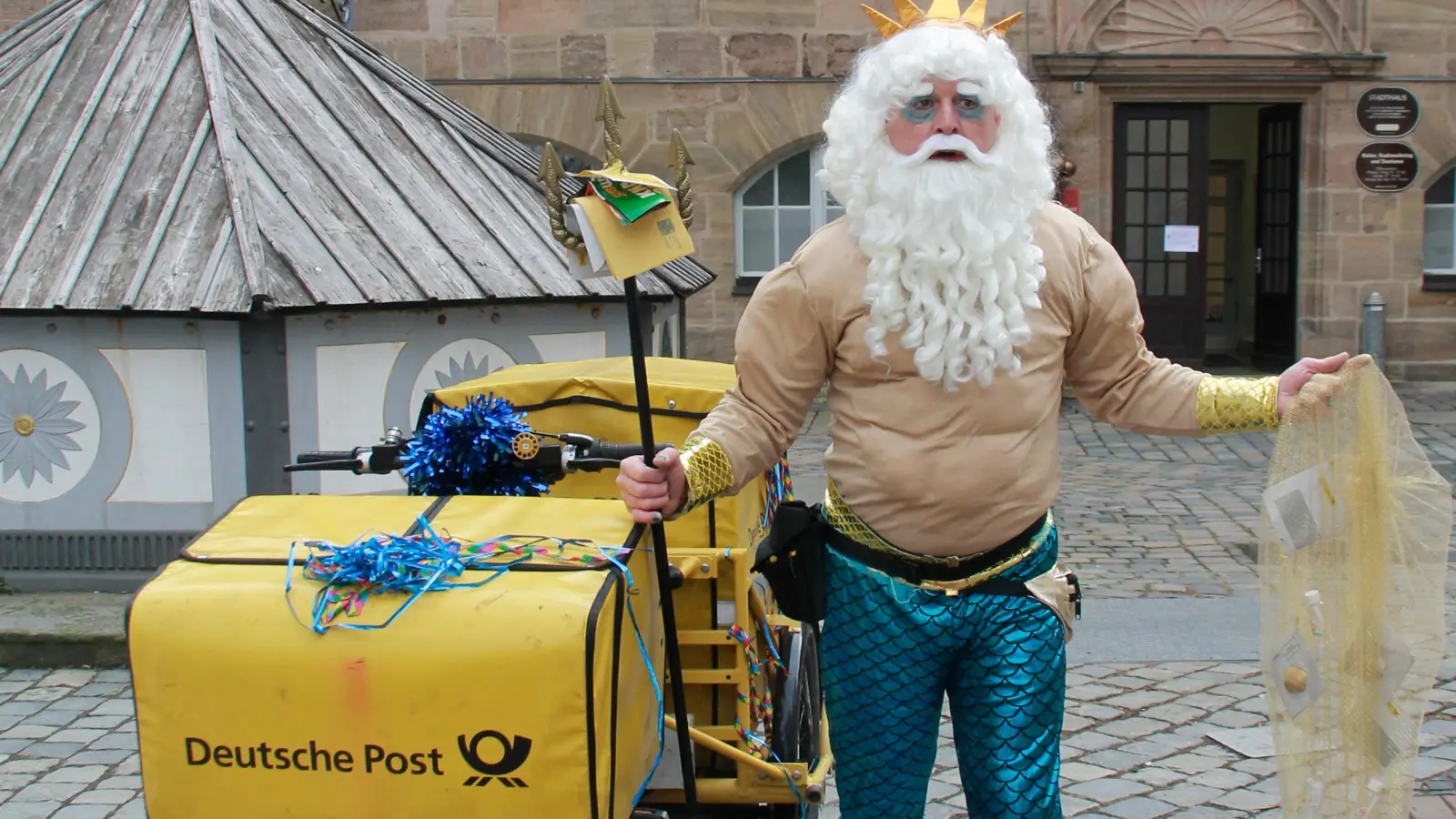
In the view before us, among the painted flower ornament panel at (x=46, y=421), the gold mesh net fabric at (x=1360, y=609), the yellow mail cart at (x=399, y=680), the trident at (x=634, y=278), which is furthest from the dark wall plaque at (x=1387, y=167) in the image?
the yellow mail cart at (x=399, y=680)

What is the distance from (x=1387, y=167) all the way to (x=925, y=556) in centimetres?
1207

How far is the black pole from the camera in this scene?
8.00 ft

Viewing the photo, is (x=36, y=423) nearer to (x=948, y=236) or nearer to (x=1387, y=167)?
(x=948, y=236)

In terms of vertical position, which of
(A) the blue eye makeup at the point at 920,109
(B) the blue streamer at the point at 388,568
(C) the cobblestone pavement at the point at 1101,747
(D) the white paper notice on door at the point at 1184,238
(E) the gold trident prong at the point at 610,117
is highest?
(D) the white paper notice on door at the point at 1184,238

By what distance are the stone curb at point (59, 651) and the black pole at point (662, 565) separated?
3474 millimetres

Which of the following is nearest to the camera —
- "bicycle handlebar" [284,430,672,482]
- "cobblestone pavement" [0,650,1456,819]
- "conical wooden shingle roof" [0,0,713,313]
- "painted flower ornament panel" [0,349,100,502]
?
"bicycle handlebar" [284,430,672,482]

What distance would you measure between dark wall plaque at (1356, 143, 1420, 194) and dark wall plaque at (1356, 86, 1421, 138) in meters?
0.12

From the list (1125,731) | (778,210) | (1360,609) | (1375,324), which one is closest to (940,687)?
(1360,609)

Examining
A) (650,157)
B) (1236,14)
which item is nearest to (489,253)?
(650,157)

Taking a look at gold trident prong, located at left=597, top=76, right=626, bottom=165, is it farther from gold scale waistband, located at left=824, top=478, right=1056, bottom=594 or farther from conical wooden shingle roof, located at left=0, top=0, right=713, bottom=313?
conical wooden shingle roof, located at left=0, top=0, right=713, bottom=313

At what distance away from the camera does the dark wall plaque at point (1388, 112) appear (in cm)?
1313

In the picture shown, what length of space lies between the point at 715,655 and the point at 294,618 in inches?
45.1

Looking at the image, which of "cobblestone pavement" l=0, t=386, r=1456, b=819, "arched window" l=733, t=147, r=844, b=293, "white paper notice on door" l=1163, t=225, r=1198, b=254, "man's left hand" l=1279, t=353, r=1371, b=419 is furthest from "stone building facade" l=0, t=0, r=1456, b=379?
"man's left hand" l=1279, t=353, r=1371, b=419

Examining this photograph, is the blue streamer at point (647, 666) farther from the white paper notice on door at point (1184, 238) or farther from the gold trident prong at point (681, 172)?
the white paper notice on door at point (1184, 238)
